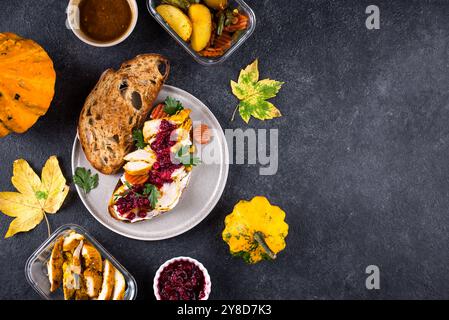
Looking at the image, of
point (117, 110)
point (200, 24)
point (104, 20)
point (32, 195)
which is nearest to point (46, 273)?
point (32, 195)

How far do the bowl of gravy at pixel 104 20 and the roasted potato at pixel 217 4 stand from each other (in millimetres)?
244

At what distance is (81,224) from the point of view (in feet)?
6.19

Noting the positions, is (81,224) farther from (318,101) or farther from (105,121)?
(318,101)

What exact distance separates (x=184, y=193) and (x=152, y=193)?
159 mm

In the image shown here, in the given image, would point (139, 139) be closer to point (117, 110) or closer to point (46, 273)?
point (117, 110)

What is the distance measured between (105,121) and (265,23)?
67cm

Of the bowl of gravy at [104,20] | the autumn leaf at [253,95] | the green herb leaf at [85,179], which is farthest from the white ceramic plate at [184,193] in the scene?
the bowl of gravy at [104,20]

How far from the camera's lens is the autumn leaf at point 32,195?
6.05 ft

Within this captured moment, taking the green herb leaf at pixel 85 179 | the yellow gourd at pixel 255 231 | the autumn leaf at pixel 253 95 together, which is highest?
the autumn leaf at pixel 253 95

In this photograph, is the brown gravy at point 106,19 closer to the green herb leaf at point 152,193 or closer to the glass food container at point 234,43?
the glass food container at point 234,43

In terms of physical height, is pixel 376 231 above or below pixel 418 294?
above

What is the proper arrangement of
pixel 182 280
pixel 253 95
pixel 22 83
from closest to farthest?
1. pixel 22 83
2. pixel 182 280
3. pixel 253 95

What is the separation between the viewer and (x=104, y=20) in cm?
180

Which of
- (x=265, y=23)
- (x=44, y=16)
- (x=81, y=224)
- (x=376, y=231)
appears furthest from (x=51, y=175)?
(x=376, y=231)
